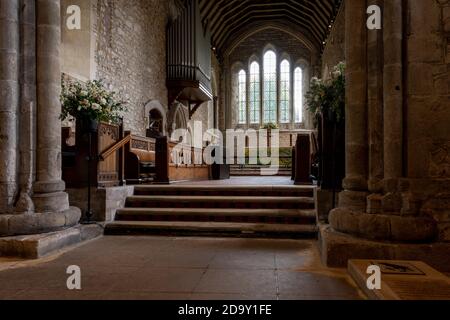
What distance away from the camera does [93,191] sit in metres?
4.57

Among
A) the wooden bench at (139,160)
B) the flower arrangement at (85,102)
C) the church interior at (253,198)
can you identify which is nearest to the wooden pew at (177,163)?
the wooden bench at (139,160)

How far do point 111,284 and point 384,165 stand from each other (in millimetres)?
2206

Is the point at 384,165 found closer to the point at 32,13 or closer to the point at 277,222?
the point at 277,222

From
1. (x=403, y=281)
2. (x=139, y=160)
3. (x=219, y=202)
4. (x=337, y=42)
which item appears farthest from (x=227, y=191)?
(x=337, y=42)

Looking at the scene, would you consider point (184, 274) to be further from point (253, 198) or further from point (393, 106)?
point (253, 198)

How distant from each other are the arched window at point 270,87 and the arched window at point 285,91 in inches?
11.7

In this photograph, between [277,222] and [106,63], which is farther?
[106,63]

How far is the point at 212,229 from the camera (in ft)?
14.4

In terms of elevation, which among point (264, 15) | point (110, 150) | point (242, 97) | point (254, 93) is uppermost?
point (264, 15)

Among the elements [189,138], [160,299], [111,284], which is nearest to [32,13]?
[111,284]

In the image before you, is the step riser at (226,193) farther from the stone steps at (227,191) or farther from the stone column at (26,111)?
the stone column at (26,111)

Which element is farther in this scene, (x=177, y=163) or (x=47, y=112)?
(x=177, y=163)

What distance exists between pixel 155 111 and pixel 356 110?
793cm

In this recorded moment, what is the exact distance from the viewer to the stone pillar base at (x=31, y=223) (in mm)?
3465
